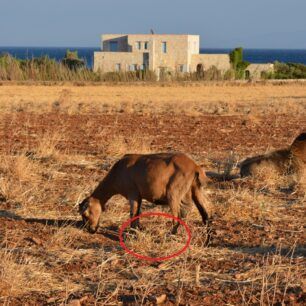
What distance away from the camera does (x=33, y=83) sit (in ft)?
160

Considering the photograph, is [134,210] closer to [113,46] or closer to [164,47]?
[164,47]

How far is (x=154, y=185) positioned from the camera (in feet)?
28.5

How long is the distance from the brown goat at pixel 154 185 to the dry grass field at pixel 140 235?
29 centimetres

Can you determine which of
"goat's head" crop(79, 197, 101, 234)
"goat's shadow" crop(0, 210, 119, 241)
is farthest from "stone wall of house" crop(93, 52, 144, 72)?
"goat's head" crop(79, 197, 101, 234)

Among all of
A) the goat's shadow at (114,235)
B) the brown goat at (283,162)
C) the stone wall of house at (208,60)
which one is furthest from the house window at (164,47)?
the goat's shadow at (114,235)

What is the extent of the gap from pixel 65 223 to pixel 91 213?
38cm

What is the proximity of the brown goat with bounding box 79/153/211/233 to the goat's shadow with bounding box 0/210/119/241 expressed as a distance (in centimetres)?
20

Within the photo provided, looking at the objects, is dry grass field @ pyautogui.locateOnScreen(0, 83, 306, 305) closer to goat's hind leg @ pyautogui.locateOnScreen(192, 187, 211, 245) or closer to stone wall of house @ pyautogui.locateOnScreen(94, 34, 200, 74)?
goat's hind leg @ pyautogui.locateOnScreen(192, 187, 211, 245)

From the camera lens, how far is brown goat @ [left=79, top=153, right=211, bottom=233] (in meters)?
8.66

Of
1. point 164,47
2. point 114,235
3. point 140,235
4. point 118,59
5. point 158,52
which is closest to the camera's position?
point 140,235

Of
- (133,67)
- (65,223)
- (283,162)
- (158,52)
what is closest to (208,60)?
(158,52)

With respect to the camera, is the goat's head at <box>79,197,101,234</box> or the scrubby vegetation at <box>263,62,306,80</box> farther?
the scrubby vegetation at <box>263,62,306,80</box>

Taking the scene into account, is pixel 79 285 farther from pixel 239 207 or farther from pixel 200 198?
pixel 239 207

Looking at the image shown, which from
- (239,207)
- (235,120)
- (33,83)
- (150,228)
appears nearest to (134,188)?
(150,228)
